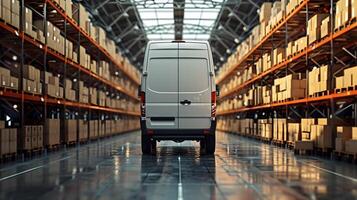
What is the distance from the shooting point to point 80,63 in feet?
70.8

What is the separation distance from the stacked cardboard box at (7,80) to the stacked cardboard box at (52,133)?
3070 mm

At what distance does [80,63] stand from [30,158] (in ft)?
27.5

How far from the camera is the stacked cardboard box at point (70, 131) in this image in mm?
18688

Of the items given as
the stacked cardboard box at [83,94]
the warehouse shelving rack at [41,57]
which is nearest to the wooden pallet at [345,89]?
the warehouse shelving rack at [41,57]

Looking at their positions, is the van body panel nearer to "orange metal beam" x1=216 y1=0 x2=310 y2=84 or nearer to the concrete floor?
the concrete floor

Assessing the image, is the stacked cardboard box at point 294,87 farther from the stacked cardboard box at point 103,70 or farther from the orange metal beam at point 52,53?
the stacked cardboard box at point 103,70

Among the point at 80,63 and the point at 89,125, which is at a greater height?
the point at 80,63

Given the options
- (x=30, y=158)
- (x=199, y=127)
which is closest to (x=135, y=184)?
(x=199, y=127)

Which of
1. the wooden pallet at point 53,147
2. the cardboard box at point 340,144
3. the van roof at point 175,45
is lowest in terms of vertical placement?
the wooden pallet at point 53,147

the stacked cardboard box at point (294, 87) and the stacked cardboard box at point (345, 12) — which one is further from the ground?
the stacked cardboard box at point (345, 12)

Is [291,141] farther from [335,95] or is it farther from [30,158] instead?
[30,158]

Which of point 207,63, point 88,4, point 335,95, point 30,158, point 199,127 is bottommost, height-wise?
point 30,158

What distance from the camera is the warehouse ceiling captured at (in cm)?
3328

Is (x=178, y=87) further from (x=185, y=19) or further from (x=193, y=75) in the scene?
(x=185, y=19)
